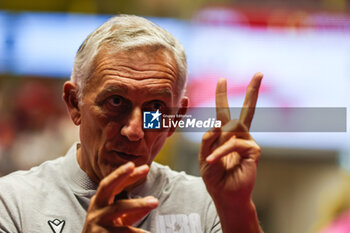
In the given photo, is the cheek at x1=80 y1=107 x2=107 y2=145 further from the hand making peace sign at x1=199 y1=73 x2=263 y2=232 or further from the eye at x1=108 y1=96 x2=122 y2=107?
the hand making peace sign at x1=199 y1=73 x2=263 y2=232

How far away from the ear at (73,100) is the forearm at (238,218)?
1.05ft

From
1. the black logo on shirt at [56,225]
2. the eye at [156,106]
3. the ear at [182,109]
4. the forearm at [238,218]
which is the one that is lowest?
the black logo on shirt at [56,225]

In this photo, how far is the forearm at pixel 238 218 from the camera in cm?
91

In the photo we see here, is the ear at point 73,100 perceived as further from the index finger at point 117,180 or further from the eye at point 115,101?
the index finger at point 117,180

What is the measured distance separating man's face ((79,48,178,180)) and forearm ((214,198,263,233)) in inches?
6.4

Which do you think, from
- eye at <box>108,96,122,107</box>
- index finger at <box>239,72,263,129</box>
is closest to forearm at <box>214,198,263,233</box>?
index finger at <box>239,72,263,129</box>

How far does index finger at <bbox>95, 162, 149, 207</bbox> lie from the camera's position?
2.64ft

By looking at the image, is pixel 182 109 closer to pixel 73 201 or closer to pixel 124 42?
pixel 124 42

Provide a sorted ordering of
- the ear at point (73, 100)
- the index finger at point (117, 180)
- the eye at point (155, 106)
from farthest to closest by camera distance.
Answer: the ear at point (73, 100)
the eye at point (155, 106)
the index finger at point (117, 180)

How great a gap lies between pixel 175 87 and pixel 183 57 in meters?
0.08

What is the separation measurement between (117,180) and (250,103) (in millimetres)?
264

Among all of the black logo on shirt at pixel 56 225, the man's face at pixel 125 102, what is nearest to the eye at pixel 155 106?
the man's face at pixel 125 102

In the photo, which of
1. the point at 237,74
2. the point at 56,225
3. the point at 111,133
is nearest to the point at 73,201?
the point at 56,225

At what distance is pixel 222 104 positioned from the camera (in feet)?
2.97
